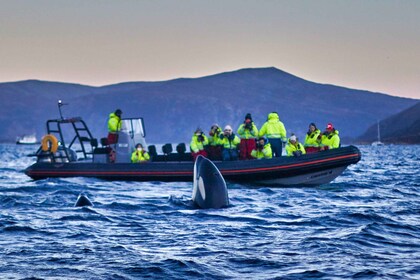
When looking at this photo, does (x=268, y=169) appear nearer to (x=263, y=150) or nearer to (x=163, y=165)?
(x=263, y=150)

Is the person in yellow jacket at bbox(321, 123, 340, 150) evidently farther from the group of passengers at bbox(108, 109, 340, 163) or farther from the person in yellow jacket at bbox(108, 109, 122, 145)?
the person in yellow jacket at bbox(108, 109, 122, 145)

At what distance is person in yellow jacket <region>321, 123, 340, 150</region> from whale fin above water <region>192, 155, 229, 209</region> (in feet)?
35.8

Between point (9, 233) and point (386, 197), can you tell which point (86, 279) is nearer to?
point (9, 233)

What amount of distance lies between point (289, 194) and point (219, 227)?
963cm

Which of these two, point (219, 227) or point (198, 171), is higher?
point (198, 171)

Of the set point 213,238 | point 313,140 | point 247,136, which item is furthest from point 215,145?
point 213,238

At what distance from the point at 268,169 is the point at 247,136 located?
171cm

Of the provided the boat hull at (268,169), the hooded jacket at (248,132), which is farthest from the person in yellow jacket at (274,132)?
the boat hull at (268,169)

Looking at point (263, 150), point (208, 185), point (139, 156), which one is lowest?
point (208, 185)

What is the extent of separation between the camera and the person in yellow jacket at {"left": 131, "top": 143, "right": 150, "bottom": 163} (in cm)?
3063

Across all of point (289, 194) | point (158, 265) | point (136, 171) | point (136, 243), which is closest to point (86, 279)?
point (158, 265)

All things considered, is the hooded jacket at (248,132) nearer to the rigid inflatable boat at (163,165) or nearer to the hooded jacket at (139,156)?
the rigid inflatable boat at (163,165)

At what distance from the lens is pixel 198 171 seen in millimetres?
17188

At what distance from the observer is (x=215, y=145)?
29.3 metres
